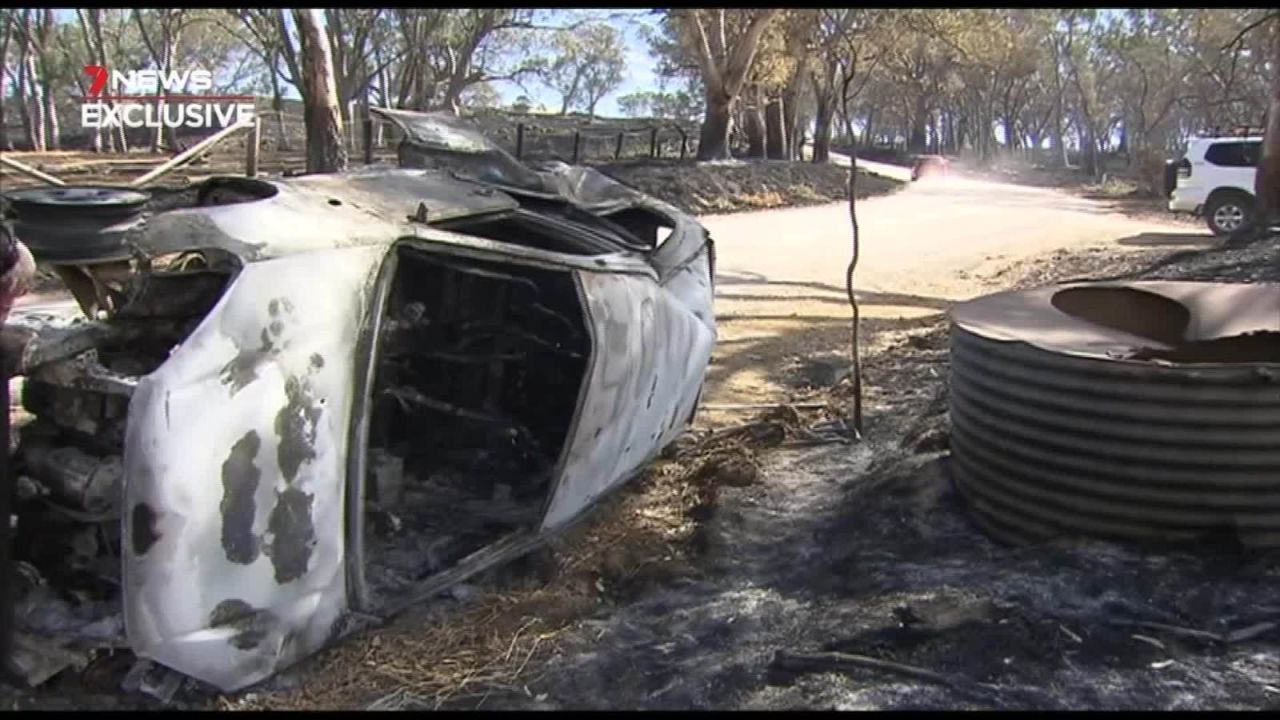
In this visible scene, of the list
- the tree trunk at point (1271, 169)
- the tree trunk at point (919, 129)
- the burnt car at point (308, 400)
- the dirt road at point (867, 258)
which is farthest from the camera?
the tree trunk at point (919, 129)

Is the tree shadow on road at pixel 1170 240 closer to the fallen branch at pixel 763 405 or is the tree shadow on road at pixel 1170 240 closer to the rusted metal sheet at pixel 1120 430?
the fallen branch at pixel 763 405

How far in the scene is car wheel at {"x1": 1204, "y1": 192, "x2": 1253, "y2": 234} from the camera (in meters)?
20.5

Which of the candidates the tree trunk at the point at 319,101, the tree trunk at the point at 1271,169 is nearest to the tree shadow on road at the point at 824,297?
the tree trunk at the point at 1271,169

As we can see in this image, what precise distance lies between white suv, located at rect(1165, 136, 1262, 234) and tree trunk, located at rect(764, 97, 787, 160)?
15279 mm

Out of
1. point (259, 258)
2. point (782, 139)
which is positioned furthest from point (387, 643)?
point (782, 139)

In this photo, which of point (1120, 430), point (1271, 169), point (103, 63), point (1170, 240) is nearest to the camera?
point (1120, 430)

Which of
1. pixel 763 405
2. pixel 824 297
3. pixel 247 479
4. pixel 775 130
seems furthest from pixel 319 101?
pixel 775 130

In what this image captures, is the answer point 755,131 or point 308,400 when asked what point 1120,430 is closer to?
point 308,400

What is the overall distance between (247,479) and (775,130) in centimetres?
3354

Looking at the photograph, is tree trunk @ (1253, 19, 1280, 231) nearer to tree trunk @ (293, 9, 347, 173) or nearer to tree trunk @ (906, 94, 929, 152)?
tree trunk @ (293, 9, 347, 173)

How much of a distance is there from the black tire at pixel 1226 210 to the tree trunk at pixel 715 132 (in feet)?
38.8

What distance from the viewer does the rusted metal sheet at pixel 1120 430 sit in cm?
411

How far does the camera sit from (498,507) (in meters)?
5.19

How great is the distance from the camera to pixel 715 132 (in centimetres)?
2861
